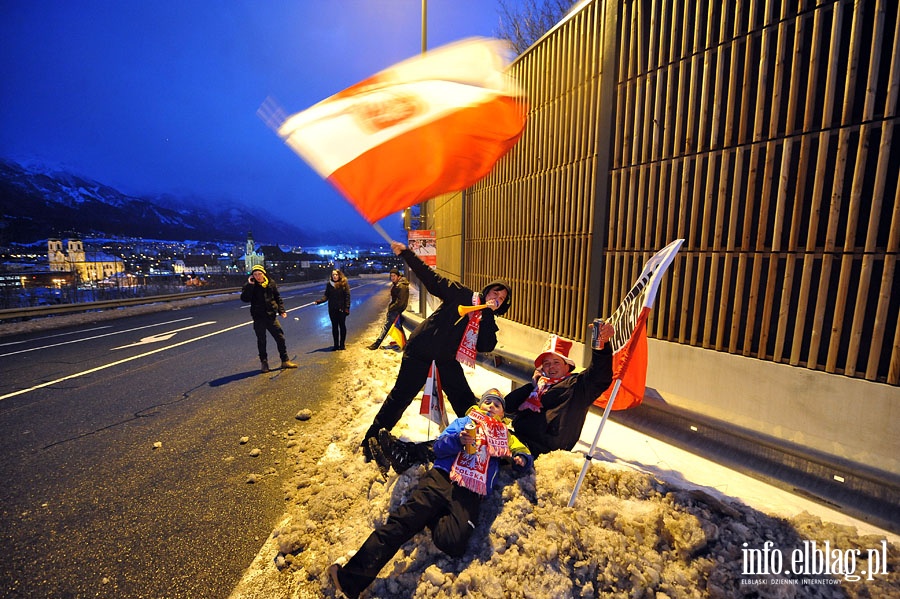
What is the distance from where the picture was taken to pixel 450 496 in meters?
2.66

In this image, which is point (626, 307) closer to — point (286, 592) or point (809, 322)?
point (809, 322)

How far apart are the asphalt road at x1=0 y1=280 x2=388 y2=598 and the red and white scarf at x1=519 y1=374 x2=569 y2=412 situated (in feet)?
8.03

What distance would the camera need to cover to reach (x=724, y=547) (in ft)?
7.52

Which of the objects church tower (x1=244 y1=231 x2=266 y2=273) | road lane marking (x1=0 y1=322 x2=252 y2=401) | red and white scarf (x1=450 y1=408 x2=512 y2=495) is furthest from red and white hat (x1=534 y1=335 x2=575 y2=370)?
church tower (x1=244 y1=231 x2=266 y2=273)

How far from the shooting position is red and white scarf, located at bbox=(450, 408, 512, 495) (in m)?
2.73

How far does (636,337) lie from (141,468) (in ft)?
16.1

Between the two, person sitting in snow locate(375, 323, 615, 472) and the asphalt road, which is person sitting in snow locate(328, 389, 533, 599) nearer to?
person sitting in snow locate(375, 323, 615, 472)

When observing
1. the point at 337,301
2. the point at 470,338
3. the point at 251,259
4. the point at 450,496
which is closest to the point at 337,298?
the point at 337,301

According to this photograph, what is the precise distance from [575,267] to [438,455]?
179 inches

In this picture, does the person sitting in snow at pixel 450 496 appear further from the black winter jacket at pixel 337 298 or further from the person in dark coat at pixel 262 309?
the black winter jacket at pixel 337 298

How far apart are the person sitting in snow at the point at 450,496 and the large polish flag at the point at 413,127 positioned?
7.18 feet

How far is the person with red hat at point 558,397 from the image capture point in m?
3.19

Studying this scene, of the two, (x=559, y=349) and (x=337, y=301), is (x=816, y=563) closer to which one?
→ (x=559, y=349)

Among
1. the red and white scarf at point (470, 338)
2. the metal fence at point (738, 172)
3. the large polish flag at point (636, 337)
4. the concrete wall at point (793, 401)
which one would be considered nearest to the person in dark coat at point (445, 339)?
the red and white scarf at point (470, 338)
